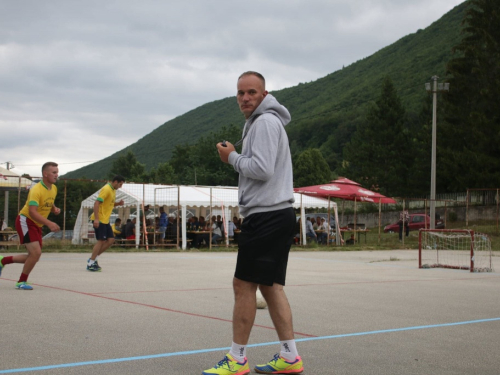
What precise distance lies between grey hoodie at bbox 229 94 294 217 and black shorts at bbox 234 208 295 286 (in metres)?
0.07

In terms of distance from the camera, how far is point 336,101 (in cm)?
14288

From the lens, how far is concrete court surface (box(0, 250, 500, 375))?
4.30 metres

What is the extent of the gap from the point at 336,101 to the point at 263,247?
14156 centimetres

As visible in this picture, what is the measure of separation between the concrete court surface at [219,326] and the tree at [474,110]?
35203 millimetres

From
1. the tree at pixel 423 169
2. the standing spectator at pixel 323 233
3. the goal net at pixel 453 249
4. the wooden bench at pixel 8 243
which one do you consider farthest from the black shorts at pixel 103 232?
the tree at pixel 423 169

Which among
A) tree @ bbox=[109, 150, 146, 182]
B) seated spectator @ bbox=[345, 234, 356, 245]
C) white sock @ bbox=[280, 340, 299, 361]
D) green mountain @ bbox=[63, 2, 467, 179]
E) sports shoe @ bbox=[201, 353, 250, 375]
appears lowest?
seated spectator @ bbox=[345, 234, 356, 245]

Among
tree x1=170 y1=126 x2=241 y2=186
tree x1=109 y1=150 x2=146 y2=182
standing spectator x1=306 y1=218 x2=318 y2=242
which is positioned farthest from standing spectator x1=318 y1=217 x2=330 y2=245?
tree x1=109 y1=150 x2=146 y2=182

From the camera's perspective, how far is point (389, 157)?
63.7m

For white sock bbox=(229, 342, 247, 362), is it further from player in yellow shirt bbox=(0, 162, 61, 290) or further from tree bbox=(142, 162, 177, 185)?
tree bbox=(142, 162, 177, 185)

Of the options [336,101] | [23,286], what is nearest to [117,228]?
[23,286]

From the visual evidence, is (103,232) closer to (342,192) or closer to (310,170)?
(342,192)

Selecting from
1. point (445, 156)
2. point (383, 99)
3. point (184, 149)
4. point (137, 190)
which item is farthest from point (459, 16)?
point (137, 190)

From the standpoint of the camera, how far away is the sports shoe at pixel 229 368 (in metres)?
3.83

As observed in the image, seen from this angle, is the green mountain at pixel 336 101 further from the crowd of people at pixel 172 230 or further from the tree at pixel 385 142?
the crowd of people at pixel 172 230
